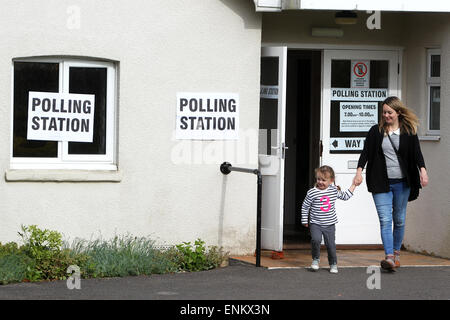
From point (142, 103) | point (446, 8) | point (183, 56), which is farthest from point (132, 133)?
point (446, 8)

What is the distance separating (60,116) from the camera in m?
11.2

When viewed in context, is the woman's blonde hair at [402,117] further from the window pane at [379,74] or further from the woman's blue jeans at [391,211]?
the window pane at [379,74]

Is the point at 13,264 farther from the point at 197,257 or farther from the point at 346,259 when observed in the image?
the point at 346,259

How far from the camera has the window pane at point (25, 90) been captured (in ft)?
36.0

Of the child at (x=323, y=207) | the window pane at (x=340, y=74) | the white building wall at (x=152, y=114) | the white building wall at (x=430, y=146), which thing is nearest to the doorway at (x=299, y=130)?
the window pane at (x=340, y=74)

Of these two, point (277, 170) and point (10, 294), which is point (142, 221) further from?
point (10, 294)

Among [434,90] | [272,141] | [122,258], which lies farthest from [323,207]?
[434,90]

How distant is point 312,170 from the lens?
43.7ft

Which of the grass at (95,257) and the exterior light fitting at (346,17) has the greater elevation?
the exterior light fitting at (346,17)

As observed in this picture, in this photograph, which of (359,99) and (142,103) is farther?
(359,99)

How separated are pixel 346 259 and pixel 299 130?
3137 millimetres

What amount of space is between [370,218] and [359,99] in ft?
5.10

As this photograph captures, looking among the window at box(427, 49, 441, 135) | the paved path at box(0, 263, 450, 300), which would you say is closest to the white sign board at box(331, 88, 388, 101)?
the window at box(427, 49, 441, 135)

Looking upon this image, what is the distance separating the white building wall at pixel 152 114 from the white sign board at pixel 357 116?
1.40m
